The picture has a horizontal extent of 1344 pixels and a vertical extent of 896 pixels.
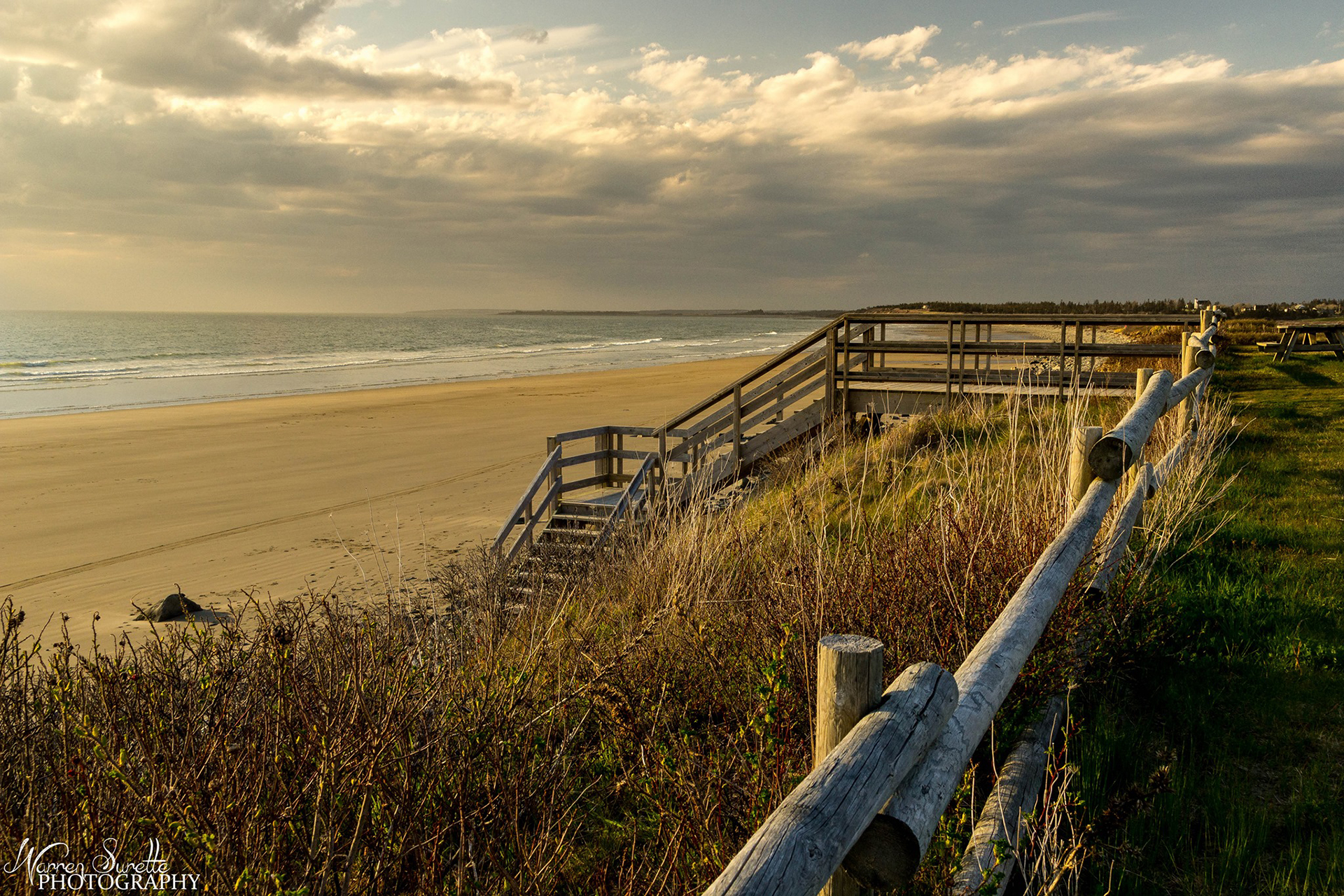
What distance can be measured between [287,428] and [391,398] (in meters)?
7.78

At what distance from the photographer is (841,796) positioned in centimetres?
155

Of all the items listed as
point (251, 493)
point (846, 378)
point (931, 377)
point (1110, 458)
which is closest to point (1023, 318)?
point (931, 377)

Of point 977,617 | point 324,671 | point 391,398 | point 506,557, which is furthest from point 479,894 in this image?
point 391,398

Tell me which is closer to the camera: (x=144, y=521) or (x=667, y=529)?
(x=667, y=529)

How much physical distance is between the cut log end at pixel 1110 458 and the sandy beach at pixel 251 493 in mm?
5315

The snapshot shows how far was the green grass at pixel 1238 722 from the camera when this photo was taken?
2857mm

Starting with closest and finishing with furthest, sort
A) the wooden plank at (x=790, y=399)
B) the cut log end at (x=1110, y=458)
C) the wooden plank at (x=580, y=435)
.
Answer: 1. the cut log end at (x=1110, y=458)
2. the wooden plank at (x=580, y=435)
3. the wooden plank at (x=790, y=399)

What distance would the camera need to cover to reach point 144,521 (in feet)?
49.5

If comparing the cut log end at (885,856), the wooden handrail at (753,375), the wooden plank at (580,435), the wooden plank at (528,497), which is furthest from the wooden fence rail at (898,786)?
the wooden handrail at (753,375)

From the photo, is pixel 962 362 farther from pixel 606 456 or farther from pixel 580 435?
pixel 580 435

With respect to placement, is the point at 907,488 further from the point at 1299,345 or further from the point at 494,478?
the point at 1299,345

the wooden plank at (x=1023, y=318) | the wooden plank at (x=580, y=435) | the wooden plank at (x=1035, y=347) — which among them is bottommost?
the wooden plank at (x=580, y=435)

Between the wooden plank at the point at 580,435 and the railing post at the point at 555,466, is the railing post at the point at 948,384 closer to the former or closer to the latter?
the wooden plank at the point at 580,435

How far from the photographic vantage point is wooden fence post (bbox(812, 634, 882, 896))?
175 centimetres
